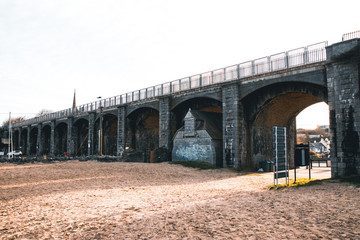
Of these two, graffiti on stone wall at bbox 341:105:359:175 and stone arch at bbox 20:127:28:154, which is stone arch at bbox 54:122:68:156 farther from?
graffiti on stone wall at bbox 341:105:359:175

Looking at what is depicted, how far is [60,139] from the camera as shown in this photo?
54.1 m

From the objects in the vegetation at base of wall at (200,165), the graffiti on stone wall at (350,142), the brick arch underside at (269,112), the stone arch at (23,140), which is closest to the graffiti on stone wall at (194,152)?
the vegetation at base of wall at (200,165)

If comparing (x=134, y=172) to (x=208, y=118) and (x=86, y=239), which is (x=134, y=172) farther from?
(x=86, y=239)

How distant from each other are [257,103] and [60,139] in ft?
149

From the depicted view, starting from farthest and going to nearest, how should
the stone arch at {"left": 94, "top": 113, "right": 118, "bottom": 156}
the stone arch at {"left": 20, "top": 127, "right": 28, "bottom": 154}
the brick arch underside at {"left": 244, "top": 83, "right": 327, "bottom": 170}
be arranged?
1. the stone arch at {"left": 20, "top": 127, "right": 28, "bottom": 154}
2. the stone arch at {"left": 94, "top": 113, "right": 118, "bottom": 156}
3. the brick arch underside at {"left": 244, "top": 83, "right": 327, "bottom": 170}

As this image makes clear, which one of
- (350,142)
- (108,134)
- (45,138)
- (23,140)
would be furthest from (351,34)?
(23,140)

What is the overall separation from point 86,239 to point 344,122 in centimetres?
1424

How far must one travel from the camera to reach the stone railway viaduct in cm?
1422

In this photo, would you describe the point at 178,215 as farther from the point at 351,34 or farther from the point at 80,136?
the point at 80,136

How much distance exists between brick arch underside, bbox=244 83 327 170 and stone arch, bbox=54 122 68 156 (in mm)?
41863

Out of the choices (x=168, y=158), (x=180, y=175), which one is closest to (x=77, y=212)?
(x=180, y=175)

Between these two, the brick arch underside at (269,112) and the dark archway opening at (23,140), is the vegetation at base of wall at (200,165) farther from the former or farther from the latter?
the dark archway opening at (23,140)

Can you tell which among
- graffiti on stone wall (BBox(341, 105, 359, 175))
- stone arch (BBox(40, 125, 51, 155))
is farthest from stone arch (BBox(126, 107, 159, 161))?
stone arch (BBox(40, 125, 51, 155))

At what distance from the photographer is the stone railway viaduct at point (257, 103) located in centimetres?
1422
